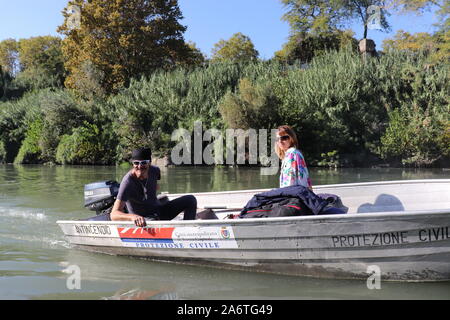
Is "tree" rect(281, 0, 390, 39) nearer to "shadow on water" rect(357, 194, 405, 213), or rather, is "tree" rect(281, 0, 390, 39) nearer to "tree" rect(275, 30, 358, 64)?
"tree" rect(275, 30, 358, 64)

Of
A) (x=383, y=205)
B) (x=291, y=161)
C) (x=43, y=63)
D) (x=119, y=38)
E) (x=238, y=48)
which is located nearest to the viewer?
(x=291, y=161)

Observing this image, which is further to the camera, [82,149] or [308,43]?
[308,43]

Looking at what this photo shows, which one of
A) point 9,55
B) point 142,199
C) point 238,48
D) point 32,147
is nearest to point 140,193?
point 142,199

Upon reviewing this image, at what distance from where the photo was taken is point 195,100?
23.8m

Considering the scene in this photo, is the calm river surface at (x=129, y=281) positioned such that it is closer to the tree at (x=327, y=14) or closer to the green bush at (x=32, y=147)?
the green bush at (x=32, y=147)

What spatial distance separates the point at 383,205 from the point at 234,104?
14.5 m

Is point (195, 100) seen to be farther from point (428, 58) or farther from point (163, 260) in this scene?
point (163, 260)

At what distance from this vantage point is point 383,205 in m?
6.22

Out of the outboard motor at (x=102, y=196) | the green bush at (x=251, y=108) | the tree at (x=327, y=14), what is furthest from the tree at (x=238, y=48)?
the outboard motor at (x=102, y=196)

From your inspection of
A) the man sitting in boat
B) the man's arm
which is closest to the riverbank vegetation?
the man sitting in boat

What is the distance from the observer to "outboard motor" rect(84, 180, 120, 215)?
6.68 m

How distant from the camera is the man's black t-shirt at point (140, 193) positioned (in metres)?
5.46

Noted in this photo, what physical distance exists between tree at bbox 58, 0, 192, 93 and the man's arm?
23.8m

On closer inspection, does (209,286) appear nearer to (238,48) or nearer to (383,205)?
(383,205)
